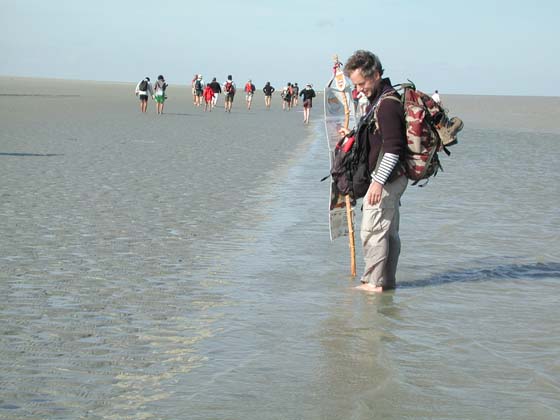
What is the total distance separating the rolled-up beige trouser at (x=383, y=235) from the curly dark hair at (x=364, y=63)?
738mm

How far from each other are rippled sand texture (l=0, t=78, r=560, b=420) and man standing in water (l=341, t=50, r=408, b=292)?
0.24 meters

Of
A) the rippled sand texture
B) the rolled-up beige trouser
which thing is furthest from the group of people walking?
the rolled-up beige trouser

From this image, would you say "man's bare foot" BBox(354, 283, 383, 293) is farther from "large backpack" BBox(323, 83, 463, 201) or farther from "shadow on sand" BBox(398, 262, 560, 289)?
"large backpack" BBox(323, 83, 463, 201)

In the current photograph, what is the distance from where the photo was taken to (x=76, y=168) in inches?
564

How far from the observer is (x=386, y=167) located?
5789 mm

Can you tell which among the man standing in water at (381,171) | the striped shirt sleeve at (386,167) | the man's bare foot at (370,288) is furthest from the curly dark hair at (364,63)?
the man's bare foot at (370,288)

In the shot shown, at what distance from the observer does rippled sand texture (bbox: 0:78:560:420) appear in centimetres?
403

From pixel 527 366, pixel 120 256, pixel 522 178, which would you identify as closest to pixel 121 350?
pixel 527 366

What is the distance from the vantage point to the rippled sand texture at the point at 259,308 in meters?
4.03

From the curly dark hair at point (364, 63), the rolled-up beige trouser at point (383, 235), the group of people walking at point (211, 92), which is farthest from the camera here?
the group of people walking at point (211, 92)

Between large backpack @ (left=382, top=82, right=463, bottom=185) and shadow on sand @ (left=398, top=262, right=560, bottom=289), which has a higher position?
large backpack @ (left=382, top=82, right=463, bottom=185)

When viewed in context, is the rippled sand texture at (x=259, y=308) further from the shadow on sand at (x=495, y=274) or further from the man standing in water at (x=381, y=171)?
the man standing in water at (x=381, y=171)

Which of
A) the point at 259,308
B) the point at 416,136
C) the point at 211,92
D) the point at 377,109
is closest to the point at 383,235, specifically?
the point at 416,136

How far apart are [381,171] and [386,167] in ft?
0.16
